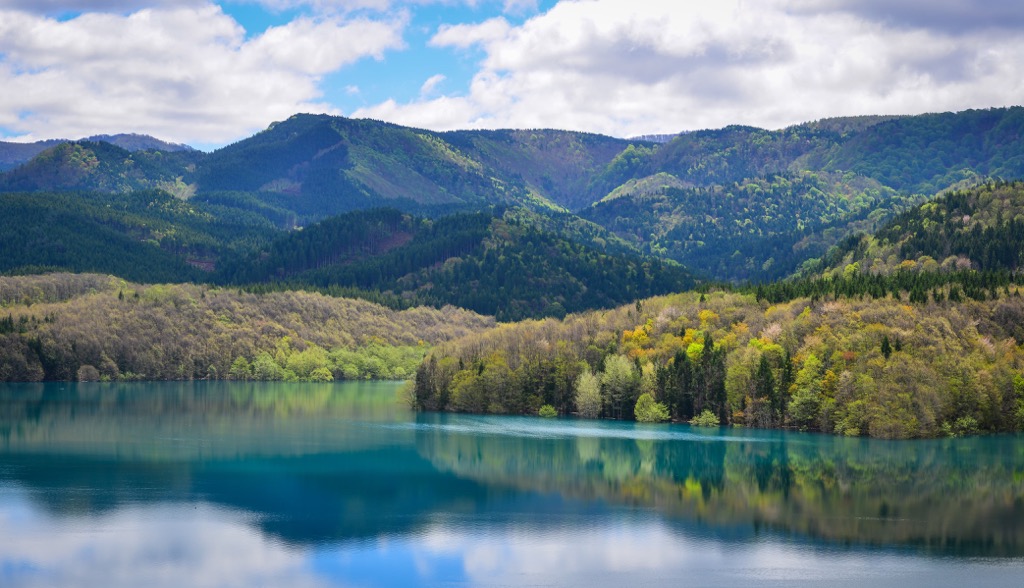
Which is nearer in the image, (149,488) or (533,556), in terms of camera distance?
(533,556)

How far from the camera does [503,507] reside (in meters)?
92.6

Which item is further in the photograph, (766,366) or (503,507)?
(766,366)

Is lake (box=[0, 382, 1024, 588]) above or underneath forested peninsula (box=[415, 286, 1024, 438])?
underneath

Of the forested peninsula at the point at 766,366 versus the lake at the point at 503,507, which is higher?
the forested peninsula at the point at 766,366

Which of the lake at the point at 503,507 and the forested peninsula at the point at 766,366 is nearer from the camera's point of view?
the lake at the point at 503,507

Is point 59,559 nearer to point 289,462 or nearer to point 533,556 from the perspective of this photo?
point 533,556

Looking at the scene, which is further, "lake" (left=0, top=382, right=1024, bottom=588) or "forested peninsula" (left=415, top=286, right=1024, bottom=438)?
"forested peninsula" (left=415, top=286, right=1024, bottom=438)

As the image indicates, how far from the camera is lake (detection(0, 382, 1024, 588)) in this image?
238 ft

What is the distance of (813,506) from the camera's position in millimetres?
92000

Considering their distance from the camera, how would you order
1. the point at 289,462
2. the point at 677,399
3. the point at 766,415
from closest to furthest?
the point at 289,462, the point at 766,415, the point at 677,399

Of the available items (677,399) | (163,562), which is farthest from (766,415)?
(163,562)

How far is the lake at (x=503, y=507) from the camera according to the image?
7256cm

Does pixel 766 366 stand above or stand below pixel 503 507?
above

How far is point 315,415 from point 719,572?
103 meters
